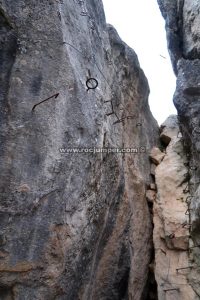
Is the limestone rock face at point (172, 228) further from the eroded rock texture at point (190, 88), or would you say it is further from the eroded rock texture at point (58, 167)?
the eroded rock texture at point (58, 167)

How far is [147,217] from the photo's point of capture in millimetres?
7758

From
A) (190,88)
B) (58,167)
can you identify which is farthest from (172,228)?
(58,167)

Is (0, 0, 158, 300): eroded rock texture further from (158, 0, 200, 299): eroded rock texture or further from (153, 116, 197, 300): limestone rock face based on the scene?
(158, 0, 200, 299): eroded rock texture

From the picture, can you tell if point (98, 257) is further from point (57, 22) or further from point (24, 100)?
point (57, 22)

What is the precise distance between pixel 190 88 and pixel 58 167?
3466 mm

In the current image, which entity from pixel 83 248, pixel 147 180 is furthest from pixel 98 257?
pixel 147 180

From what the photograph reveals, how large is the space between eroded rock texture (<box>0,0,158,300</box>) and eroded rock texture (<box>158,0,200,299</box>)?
4.21 ft

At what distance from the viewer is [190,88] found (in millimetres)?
6902

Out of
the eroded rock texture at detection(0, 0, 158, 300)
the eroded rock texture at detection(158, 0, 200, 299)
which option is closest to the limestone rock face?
the eroded rock texture at detection(158, 0, 200, 299)

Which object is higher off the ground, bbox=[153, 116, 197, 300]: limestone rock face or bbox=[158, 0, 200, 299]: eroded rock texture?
bbox=[158, 0, 200, 299]: eroded rock texture

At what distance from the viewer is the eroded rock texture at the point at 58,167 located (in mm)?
4543

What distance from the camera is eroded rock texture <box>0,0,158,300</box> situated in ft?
14.9

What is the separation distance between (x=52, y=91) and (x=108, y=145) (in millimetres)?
1485

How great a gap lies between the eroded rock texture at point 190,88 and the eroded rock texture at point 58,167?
128 cm
